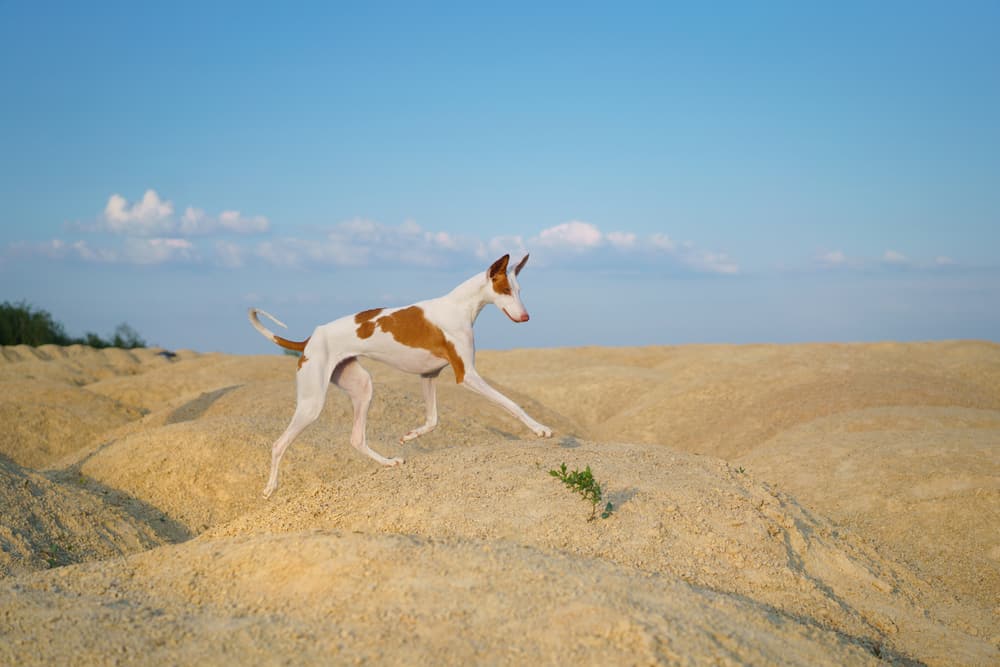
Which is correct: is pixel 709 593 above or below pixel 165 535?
above

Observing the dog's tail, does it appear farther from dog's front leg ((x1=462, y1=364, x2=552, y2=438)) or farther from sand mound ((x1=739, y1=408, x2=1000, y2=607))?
sand mound ((x1=739, y1=408, x2=1000, y2=607))

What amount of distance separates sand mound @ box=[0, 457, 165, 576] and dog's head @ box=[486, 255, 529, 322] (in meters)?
3.88

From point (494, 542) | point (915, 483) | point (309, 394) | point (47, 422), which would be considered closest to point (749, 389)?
point (915, 483)

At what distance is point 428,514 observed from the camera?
545 centimetres

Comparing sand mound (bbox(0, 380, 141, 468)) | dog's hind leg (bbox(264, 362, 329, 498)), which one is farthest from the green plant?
sand mound (bbox(0, 380, 141, 468))

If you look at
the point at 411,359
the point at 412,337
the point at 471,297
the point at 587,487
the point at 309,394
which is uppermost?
the point at 471,297

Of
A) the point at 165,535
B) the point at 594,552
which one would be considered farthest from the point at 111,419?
the point at 594,552

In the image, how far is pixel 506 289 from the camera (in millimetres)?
5891

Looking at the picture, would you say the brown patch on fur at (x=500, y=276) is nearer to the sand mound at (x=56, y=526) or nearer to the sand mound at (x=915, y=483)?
the sand mound at (x=56, y=526)

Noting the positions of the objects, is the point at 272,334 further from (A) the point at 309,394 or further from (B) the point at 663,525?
(B) the point at 663,525

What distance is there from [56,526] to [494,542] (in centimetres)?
439

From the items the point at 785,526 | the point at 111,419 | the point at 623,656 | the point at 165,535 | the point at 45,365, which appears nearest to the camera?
the point at 623,656

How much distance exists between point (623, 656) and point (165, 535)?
5593mm

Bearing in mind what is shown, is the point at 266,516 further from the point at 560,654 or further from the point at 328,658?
the point at 560,654
